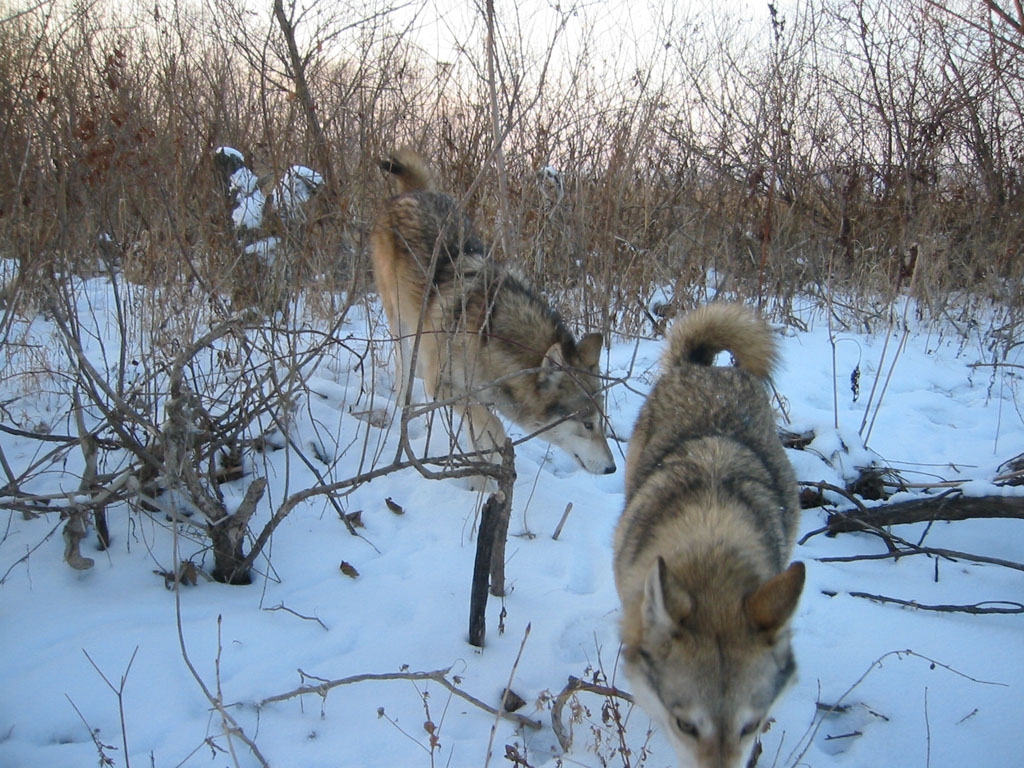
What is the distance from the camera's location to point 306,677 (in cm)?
227

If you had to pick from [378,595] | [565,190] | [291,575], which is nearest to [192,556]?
[291,575]

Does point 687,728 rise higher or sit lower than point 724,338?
lower

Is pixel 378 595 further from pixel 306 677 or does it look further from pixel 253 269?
pixel 253 269

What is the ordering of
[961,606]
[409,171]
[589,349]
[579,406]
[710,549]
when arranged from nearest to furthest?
1. [710,549]
2. [961,606]
3. [589,349]
4. [579,406]
5. [409,171]

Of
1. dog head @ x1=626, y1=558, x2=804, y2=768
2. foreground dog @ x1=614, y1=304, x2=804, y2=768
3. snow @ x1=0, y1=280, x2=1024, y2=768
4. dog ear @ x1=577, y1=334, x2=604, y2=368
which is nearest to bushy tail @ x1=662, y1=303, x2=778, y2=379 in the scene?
foreground dog @ x1=614, y1=304, x2=804, y2=768

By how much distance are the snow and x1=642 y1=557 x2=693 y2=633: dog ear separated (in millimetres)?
374

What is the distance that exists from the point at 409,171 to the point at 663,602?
4540mm

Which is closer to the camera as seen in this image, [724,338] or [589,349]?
[724,338]

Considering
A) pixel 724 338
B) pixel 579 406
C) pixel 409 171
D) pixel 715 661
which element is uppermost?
pixel 409 171

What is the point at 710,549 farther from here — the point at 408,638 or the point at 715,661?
the point at 408,638

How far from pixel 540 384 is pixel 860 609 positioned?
2.20 meters

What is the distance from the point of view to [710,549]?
7.04 feet

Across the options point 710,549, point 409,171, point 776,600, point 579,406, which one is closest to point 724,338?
point 579,406

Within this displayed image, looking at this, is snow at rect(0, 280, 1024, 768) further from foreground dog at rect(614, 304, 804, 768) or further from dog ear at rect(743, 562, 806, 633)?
dog ear at rect(743, 562, 806, 633)
